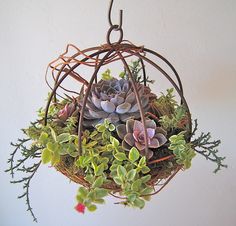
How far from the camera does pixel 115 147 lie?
52 centimetres

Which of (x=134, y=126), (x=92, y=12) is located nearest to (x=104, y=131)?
(x=134, y=126)

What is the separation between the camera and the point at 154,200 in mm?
1104

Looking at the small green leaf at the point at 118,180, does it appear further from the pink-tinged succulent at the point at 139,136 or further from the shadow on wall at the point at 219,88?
the shadow on wall at the point at 219,88

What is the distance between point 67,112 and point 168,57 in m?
0.45

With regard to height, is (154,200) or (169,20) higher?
(169,20)

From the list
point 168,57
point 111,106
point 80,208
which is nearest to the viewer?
point 80,208

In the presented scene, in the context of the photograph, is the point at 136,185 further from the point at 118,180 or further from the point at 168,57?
the point at 168,57

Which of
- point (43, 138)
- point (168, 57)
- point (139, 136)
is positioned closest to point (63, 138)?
point (43, 138)

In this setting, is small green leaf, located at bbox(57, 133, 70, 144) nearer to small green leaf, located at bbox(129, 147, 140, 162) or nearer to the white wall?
small green leaf, located at bbox(129, 147, 140, 162)

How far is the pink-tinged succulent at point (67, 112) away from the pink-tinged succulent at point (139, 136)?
0.41 ft

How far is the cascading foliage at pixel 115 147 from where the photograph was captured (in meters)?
0.50

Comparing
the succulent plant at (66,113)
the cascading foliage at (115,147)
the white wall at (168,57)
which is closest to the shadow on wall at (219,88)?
the white wall at (168,57)

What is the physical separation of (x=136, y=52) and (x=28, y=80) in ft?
1.80
